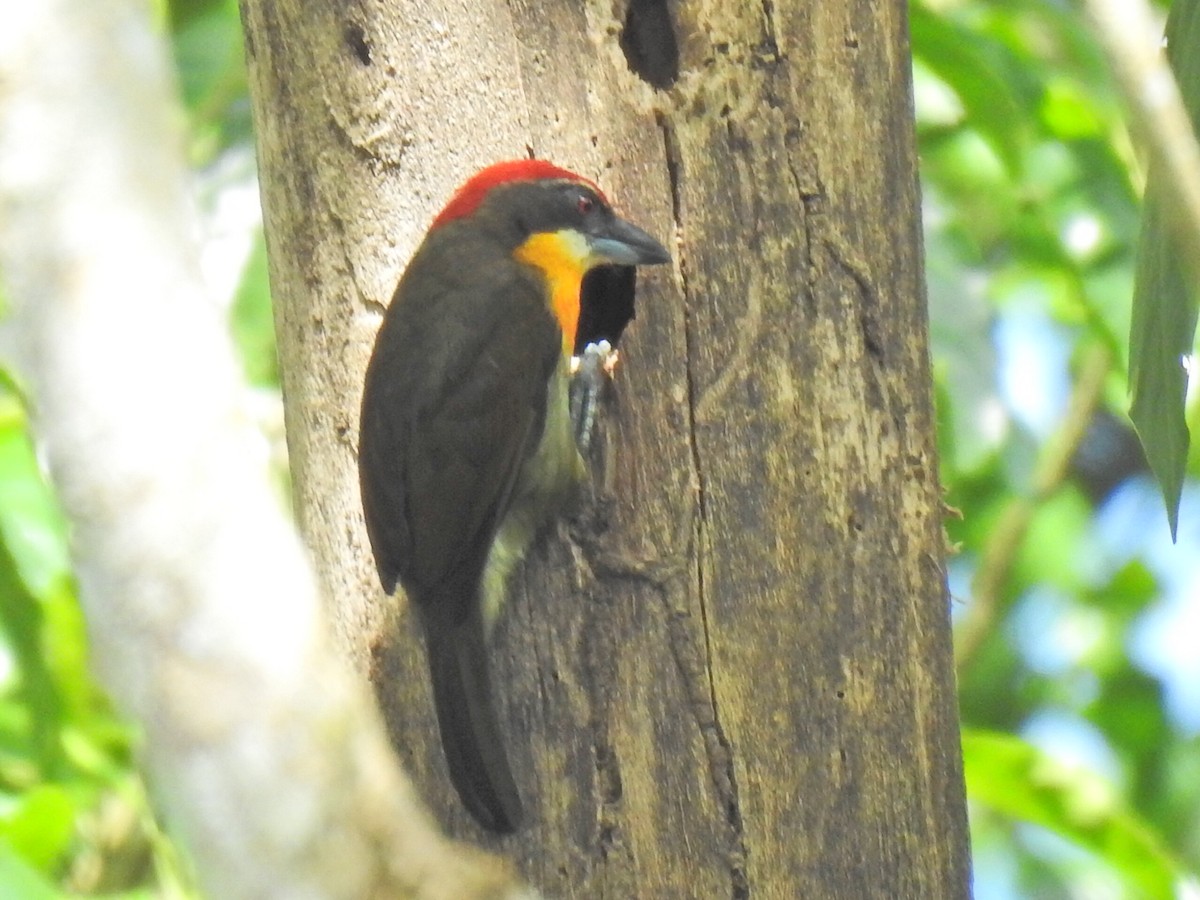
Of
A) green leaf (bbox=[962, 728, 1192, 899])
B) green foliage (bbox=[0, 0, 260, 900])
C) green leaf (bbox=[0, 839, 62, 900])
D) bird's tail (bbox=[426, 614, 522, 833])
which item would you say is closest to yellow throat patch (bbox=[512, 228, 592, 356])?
bird's tail (bbox=[426, 614, 522, 833])

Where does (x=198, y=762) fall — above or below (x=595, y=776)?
above

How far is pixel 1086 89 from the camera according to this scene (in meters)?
4.12

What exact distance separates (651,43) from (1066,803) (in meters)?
1.81

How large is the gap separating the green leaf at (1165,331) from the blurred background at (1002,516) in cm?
54

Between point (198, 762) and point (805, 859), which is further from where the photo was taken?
point (805, 859)

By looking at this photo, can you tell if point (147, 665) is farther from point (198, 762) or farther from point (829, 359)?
point (829, 359)

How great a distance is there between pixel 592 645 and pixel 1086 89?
2.32 metres

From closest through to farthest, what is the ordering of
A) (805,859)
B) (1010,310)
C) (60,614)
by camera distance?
(805,859)
(60,614)
(1010,310)

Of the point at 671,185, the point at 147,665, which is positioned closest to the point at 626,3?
the point at 671,185

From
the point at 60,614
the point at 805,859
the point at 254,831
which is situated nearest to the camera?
the point at 254,831

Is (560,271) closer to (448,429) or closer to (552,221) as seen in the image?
(552,221)

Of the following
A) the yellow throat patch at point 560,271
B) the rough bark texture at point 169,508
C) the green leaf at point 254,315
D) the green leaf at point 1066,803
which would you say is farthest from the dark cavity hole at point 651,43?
the green leaf at point 254,315

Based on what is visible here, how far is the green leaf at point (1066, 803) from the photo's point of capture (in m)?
3.45

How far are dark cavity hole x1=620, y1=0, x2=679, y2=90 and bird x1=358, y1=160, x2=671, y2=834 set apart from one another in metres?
0.20
